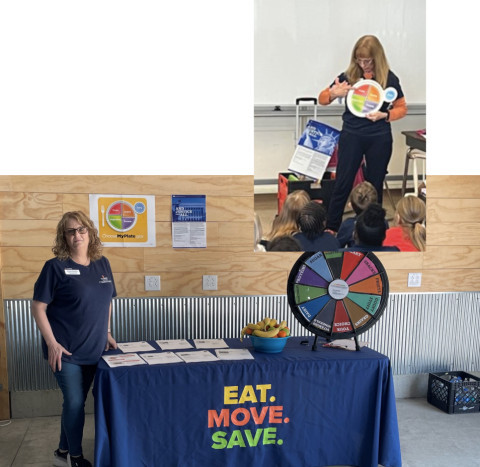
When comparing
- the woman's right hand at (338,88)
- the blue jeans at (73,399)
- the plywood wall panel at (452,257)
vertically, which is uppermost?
the woman's right hand at (338,88)

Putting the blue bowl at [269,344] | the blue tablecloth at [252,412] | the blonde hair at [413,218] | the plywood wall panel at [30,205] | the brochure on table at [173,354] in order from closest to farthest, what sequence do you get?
the blue tablecloth at [252,412] → the brochure on table at [173,354] → the blue bowl at [269,344] → the plywood wall panel at [30,205] → the blonde hair at [413,218]

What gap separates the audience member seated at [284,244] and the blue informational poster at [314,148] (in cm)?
47

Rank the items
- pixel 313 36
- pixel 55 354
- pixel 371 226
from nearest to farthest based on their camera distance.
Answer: pixel 55 354
pixel 313 36
pixel 371 226

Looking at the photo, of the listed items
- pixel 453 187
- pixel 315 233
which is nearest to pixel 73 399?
pixel 315 233

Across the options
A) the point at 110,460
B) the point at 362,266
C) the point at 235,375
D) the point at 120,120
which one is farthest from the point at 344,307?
the point at 120,120

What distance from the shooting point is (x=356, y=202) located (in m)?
4.93

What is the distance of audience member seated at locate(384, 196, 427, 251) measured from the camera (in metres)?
5.02

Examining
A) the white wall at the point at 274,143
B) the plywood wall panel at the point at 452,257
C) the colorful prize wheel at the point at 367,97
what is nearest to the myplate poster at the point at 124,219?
the white wall at the point at 274,143

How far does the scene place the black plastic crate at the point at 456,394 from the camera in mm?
4867

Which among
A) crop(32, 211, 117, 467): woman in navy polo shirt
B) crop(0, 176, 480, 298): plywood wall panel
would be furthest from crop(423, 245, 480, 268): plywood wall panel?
crop(32, 211, 117, 467): woman in navy polo shirt

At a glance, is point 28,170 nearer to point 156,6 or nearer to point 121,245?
point 121,245

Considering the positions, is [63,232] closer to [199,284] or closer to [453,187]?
[199,284]

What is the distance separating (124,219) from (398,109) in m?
2.08

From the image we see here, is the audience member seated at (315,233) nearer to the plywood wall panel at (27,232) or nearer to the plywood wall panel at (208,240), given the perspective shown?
the plywood wall panel at (208,240)
